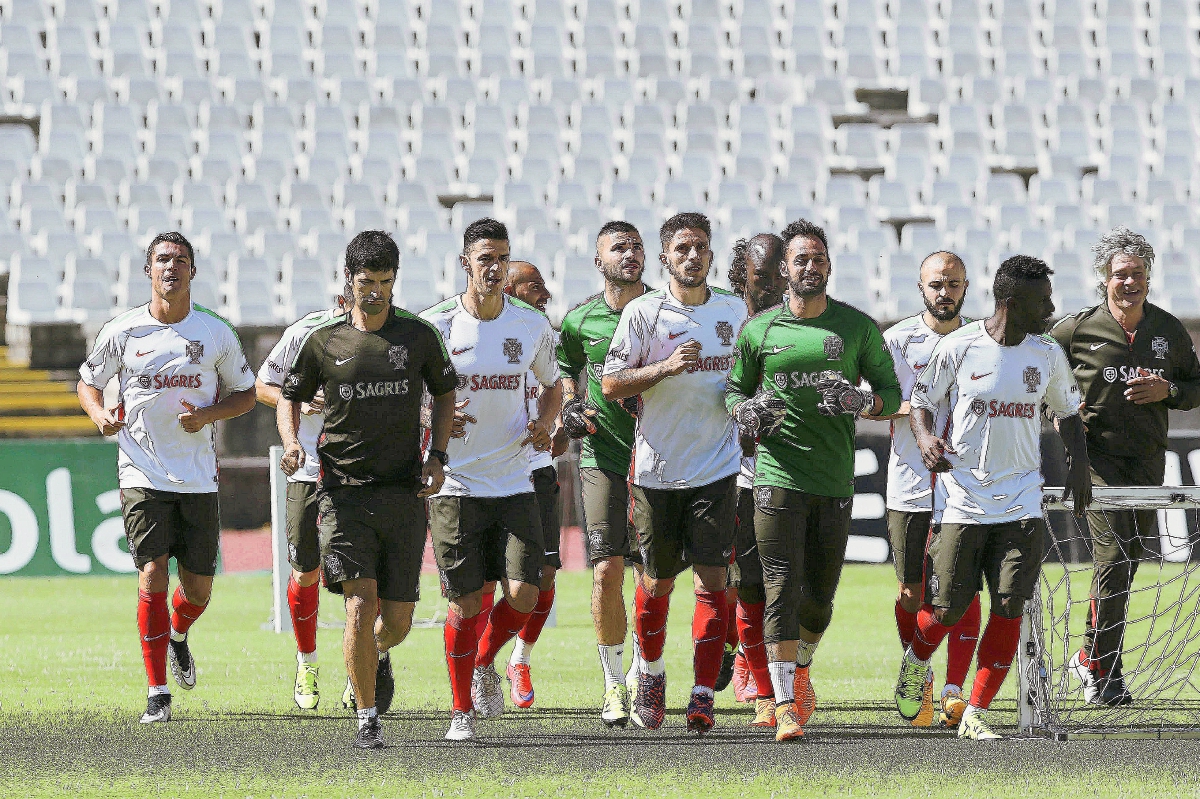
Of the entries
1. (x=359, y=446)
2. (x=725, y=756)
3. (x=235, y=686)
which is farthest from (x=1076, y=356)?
(x=235, y=686)

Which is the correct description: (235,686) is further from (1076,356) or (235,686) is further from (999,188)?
(999,188)

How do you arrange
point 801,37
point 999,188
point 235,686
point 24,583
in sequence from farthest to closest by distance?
point 801,37 → point 999,188 → point 24,583 → point 235,686

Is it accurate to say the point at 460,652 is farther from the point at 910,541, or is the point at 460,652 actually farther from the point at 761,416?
the point at 910,541

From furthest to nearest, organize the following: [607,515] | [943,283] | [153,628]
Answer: [943,283] < [153,628] < [607,515]

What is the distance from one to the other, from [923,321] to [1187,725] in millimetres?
2392

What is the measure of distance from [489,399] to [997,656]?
8.33 ft

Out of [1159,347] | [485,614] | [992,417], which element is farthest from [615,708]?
[1159,347]

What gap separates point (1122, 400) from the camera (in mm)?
8547

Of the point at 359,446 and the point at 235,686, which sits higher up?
the point at 359,446

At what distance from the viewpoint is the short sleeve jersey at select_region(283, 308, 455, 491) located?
22.5 ft

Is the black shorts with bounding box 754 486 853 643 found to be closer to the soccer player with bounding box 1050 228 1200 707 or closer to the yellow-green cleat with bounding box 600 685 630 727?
the yellow-green cleat with bounding box 600 685 630 727

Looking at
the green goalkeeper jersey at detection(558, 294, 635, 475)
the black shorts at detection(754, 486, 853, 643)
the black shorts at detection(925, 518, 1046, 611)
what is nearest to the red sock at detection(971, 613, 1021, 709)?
the black shorts at detection(925, 518, 1046, 611)

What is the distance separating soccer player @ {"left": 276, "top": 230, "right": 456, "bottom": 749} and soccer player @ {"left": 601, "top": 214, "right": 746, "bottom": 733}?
1.05 metres

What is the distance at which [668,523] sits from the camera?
759cm
